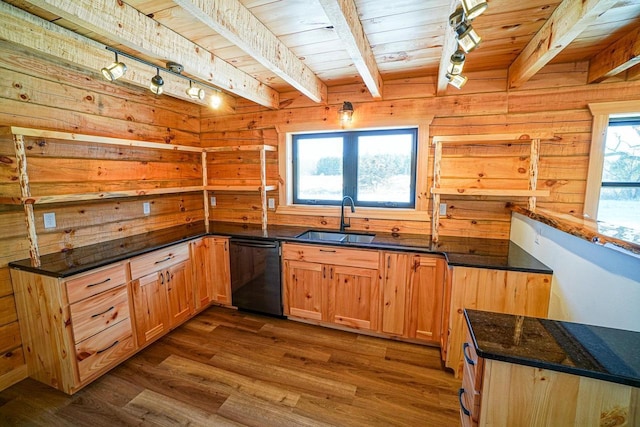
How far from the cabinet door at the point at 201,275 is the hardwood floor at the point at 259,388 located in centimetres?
47

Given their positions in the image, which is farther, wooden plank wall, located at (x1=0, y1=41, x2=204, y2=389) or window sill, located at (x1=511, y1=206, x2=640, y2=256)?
wooden plank wall, located at (x1=0, y1=41, x2=204, y2=389)

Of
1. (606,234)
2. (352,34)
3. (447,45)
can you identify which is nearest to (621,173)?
(606,234)

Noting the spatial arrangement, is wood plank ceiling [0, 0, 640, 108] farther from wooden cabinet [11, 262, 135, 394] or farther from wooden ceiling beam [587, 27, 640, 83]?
wooden cabinet [11, 262, 135, 394]

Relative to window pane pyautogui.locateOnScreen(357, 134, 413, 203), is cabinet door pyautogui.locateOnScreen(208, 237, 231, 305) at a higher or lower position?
lower

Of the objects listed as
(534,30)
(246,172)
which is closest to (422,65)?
(534,30)

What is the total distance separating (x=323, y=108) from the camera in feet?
10.1

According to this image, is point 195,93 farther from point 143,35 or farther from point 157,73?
point 143,35

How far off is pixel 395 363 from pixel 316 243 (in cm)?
120

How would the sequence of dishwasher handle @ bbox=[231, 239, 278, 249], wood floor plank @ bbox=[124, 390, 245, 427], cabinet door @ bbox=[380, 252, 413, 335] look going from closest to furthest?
1. wood floor plank @ bbox=[124, 390, 245, 427]
2. cabinet door @ bbox=[380, 252, 413, 335]
3. dishwasher handle @ bbox=[231, 239, 278, 249]

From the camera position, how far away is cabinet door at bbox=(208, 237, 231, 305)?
3.06m

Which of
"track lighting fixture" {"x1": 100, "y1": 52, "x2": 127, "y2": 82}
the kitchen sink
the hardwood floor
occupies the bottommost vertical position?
the hardwood floor

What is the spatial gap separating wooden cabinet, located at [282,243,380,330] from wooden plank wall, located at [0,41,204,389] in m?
1.70

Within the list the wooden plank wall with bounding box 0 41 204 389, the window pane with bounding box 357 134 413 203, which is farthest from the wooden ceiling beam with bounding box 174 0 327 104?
the wooden plank wall with bounding box 0 41 204 389

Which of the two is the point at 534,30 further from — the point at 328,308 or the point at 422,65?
the point at 328,308
